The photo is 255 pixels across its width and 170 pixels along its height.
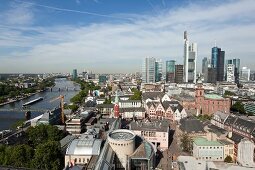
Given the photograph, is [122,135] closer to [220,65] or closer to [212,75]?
[212,75]

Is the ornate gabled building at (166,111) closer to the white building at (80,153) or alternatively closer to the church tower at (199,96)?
the church tower at (199,96)

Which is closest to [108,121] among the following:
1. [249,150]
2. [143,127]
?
[143,127]

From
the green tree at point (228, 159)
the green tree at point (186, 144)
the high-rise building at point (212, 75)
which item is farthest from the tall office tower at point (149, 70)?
the green tree at point (228, 159)

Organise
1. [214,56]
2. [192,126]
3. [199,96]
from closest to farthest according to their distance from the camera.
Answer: [192,126] < [199,96] < [214,56]

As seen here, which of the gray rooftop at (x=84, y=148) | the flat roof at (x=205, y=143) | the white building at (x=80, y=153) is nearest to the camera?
the white building at (x=80, y=153)

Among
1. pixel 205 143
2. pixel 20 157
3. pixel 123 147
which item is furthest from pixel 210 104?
pixel 20 157

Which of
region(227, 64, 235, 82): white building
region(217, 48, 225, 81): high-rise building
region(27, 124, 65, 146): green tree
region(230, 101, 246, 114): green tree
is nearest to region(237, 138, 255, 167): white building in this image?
region(27, 124, 65, 146): green tree

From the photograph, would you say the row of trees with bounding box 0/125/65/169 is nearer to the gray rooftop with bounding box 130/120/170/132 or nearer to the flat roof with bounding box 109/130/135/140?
the flat roof with bounding box 109/130/135/140
